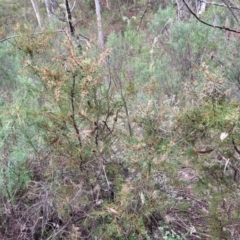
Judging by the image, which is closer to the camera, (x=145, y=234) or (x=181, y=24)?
(x=145, y=234)

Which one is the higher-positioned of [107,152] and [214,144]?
[214,144]

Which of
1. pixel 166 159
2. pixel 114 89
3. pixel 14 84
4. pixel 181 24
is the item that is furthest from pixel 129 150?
pixel 181 24

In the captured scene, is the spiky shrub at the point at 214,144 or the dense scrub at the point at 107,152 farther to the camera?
the dense scrub at the point at 107,152

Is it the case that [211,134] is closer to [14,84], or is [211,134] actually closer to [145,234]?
[145,234]

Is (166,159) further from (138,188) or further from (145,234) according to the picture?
(145,234)

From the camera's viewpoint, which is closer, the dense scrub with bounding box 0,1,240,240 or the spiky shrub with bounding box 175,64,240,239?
the spiky shrub with bounding box 175,64,240,239

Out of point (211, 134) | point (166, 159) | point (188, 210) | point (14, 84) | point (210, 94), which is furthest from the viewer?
point (14, 84)

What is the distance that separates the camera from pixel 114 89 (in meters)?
2.79

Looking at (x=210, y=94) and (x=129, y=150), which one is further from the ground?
(x=210, y=94)

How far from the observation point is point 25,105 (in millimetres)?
2785

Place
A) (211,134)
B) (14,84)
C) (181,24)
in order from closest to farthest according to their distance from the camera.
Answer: (211,134) < (14,84) < (181,24)

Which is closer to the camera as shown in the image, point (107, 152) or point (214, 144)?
point (214, 144)

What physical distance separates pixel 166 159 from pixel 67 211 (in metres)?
0.90

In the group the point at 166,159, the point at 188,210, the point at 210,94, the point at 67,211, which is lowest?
the point at 188,210
